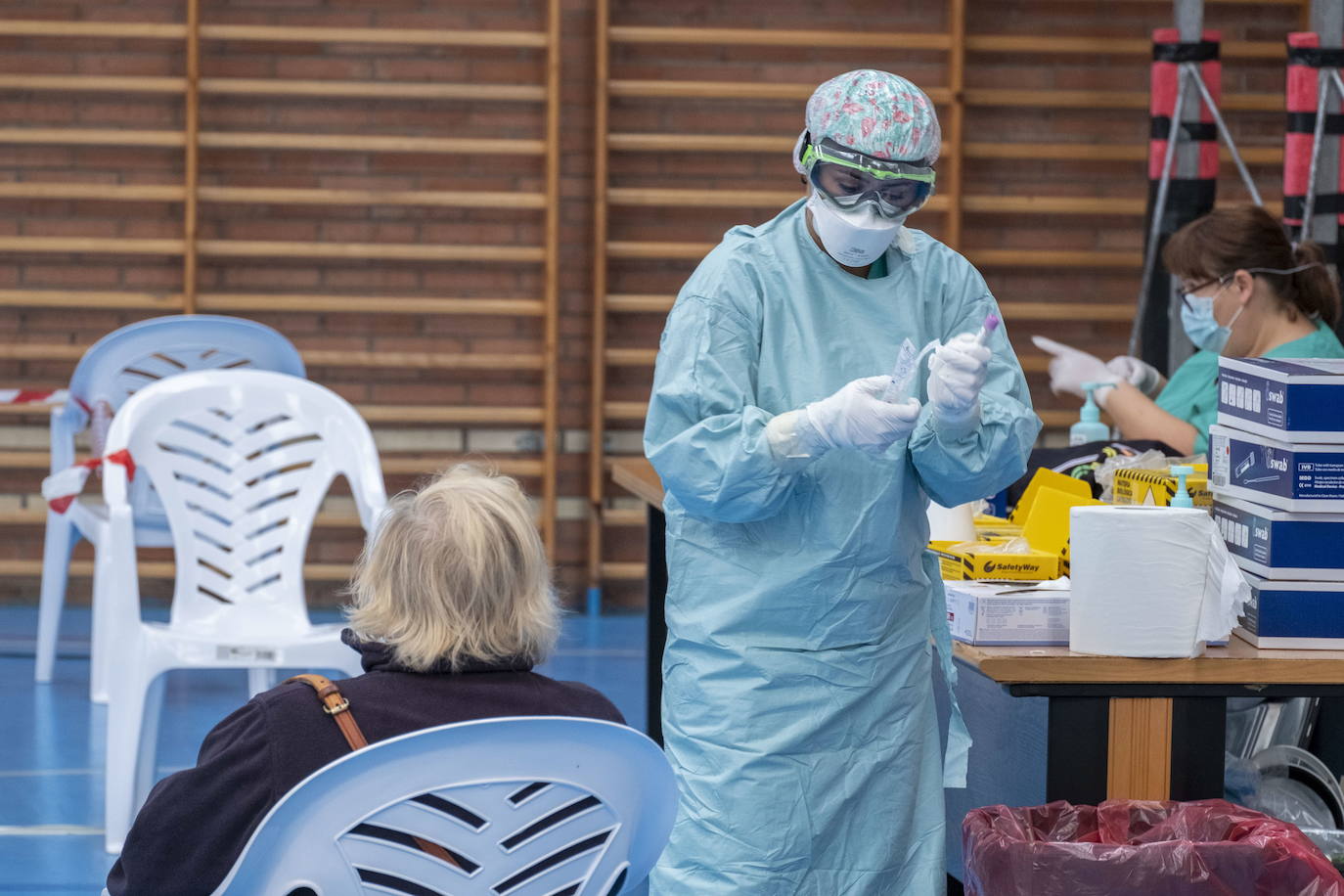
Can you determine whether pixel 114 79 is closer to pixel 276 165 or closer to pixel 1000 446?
pixel 276 165

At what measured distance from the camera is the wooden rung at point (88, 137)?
16.3ft

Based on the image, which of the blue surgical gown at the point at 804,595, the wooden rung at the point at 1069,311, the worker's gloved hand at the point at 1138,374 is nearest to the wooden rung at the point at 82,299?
the wooden rung at the point at 1069,311

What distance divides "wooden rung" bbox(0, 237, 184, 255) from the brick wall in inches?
3.5

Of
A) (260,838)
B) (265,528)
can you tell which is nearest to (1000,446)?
(260,838)

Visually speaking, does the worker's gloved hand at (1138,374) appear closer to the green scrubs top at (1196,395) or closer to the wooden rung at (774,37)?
the green scrubs top at (1196,395)

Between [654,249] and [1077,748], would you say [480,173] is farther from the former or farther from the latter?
[1077,748]

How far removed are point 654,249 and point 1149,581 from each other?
11.4 feet

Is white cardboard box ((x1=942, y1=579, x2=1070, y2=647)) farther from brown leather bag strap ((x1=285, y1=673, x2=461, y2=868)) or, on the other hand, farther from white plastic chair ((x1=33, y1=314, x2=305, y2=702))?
white plastic chair ((x1=33, y1=314, x2=305, y2=702))

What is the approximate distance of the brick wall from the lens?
5098mm

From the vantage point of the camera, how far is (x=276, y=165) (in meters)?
5.14

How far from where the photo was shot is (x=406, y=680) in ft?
4.68

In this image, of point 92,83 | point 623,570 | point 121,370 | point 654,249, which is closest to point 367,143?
point 92,83

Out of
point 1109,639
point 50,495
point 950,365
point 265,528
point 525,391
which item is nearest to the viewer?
point 950,365

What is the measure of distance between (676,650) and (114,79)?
149 inches
